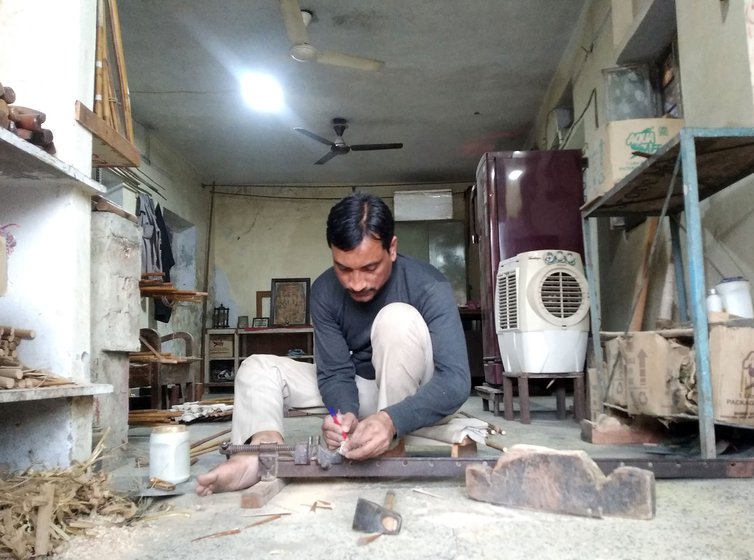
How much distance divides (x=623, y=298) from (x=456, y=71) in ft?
9.17

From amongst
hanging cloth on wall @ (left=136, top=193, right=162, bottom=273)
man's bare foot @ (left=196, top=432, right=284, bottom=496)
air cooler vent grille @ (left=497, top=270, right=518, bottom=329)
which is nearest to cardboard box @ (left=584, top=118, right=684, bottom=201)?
air cooler vent grille @ (left=497, top=270, right=518, bottom=329)

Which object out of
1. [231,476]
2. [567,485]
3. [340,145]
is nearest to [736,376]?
[567,485]

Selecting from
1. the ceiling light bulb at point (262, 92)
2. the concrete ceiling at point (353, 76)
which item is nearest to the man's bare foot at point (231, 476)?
the concrete ceiling at point (353, 76)

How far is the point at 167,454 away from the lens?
1.68 m

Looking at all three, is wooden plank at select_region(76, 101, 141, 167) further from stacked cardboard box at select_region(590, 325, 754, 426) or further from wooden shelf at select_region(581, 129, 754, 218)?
stacked cardboard box at select_region(590, 325, 754, 426)

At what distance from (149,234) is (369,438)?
5219 mm

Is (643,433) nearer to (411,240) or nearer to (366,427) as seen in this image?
(366,427)

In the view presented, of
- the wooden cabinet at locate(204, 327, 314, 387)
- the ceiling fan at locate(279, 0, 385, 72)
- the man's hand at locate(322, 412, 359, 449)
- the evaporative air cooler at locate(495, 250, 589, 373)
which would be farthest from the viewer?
the wooden cabinet at locate(204, 327, 314, 387)

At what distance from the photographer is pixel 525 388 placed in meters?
3.24

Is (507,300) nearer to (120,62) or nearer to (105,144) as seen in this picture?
(105,144)

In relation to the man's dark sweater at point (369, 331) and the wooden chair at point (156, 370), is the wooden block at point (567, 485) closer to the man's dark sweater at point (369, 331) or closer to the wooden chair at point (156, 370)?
the man's dark sweater at point (369, 331)

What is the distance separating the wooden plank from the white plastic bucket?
239 centimetres

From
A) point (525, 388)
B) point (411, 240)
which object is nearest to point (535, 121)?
point (411, 240)

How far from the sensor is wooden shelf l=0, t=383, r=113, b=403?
1.41m
